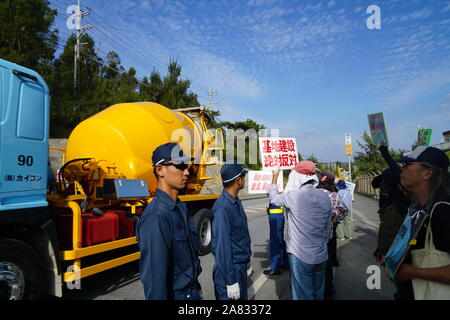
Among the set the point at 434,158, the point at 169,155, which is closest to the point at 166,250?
the point at 169,155

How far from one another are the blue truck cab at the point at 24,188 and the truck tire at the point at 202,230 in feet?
11.1

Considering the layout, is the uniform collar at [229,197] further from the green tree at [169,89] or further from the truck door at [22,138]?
the green tree at [169,89]

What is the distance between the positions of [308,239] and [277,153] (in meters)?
2.76

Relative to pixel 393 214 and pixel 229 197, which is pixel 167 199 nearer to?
pixel 229 197

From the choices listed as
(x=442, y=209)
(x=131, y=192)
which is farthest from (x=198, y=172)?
(x=442, y=209)

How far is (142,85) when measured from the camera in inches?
875

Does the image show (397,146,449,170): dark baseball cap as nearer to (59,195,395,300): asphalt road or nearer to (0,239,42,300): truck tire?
(59,195,395,300): asphalt road

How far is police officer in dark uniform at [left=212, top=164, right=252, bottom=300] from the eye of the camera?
103 inches

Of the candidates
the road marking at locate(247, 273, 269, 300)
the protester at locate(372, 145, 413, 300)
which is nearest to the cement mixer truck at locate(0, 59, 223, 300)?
the road marking at locate(247, 273, 269, 300)

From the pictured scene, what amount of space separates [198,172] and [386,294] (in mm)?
4528

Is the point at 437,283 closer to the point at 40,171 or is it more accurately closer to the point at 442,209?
the point at 442,209

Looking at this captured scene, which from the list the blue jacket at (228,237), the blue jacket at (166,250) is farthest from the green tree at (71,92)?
the blue jacket at (166,250)

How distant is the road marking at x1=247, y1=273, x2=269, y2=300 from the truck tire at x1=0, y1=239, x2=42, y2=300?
2808 millimetres

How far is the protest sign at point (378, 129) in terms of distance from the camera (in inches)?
129
